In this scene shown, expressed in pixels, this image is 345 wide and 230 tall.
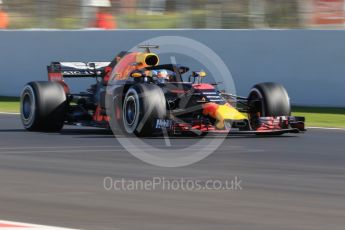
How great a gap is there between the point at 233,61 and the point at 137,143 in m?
8.05

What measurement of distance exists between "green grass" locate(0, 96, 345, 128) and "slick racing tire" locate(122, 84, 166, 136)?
4126mm

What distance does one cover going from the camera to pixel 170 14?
21.9 m

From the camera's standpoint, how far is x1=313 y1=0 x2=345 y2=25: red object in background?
19.4 m

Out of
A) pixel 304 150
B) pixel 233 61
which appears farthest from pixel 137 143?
pixel 233 61

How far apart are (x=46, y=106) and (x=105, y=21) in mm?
8909

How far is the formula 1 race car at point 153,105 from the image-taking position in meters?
13.4

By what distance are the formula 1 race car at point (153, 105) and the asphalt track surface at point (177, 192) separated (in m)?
0.28

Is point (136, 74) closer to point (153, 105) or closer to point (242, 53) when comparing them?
point (153, 105)

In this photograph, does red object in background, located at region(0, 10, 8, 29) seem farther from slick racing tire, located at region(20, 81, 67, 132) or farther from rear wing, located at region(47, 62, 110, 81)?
slick racing tire, located at region(20, 81, 67, 132)

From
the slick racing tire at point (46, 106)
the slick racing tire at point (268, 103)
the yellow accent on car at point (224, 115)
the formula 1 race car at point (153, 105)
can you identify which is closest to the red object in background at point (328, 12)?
the formula 1 race car at point (153, 105)

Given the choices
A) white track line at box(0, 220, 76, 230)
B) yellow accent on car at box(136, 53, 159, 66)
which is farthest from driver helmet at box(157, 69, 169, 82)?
white track line at box(0, 220, 76, 230)

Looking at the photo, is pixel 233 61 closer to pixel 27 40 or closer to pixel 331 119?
pixel 331 119

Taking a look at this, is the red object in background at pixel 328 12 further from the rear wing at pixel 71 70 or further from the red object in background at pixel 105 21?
the rear wing at pixel 71 70

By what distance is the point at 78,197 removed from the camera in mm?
8195
